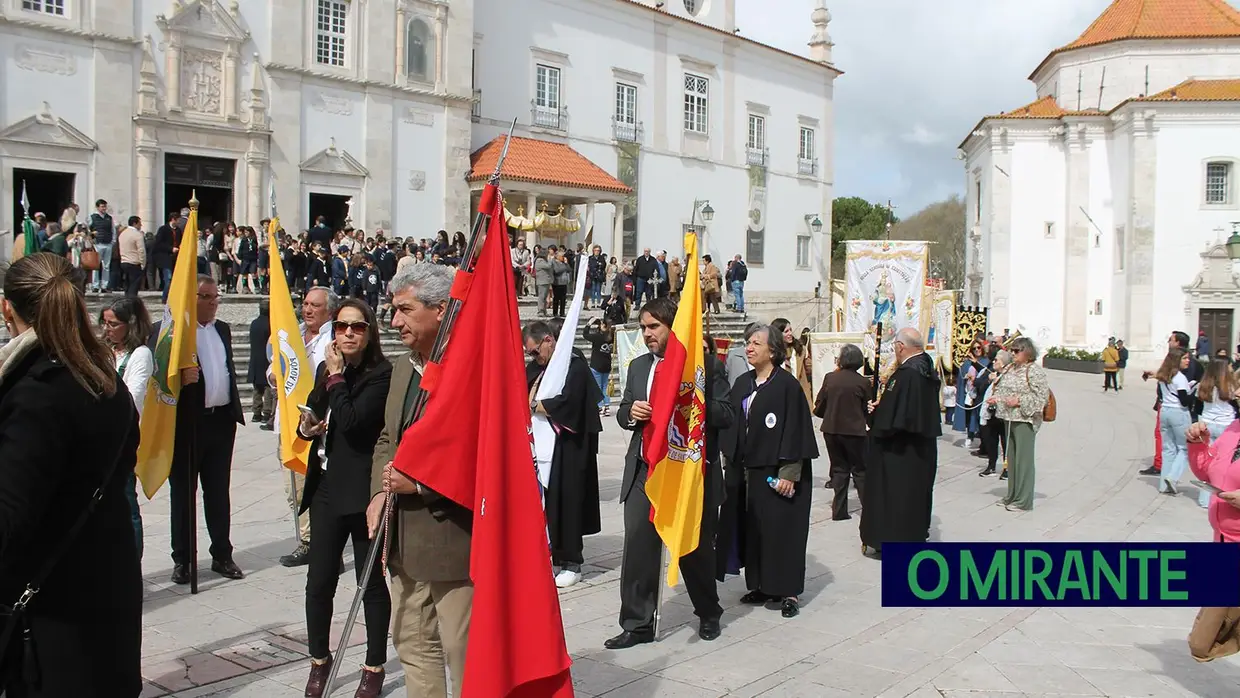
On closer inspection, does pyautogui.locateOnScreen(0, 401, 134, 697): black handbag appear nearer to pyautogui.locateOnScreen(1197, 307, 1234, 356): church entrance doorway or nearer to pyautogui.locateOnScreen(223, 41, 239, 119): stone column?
pyautogui.locateOnScreen(223, 41, 239, 119): stone column

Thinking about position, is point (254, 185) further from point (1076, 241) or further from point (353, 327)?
point (1076, 241)

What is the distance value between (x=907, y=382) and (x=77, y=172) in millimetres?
21259

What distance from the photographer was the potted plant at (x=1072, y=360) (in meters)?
42.1

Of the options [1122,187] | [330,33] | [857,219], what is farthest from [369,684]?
[857,219]

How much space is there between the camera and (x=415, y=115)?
2950 centimetres

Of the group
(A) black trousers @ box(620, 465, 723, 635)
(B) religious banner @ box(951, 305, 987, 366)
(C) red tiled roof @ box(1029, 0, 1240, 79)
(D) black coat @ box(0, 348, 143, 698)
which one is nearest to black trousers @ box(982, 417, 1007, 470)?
(B) religious banner @ box(951, 305, 987, 366)

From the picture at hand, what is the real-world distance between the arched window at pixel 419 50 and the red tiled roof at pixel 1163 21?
3461cm

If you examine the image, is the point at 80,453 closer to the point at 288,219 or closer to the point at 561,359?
the point at 561,359

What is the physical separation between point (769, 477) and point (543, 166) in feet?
88.8

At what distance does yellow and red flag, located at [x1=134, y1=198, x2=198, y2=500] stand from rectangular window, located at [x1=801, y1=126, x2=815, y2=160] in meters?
41.6

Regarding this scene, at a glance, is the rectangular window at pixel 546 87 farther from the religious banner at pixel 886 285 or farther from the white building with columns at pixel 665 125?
the religious banner at pixel 886 285

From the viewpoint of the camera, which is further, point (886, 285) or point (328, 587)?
point (886, 285)

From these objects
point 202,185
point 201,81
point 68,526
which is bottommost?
point 68,526

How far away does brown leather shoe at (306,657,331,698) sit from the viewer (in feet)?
15.8
